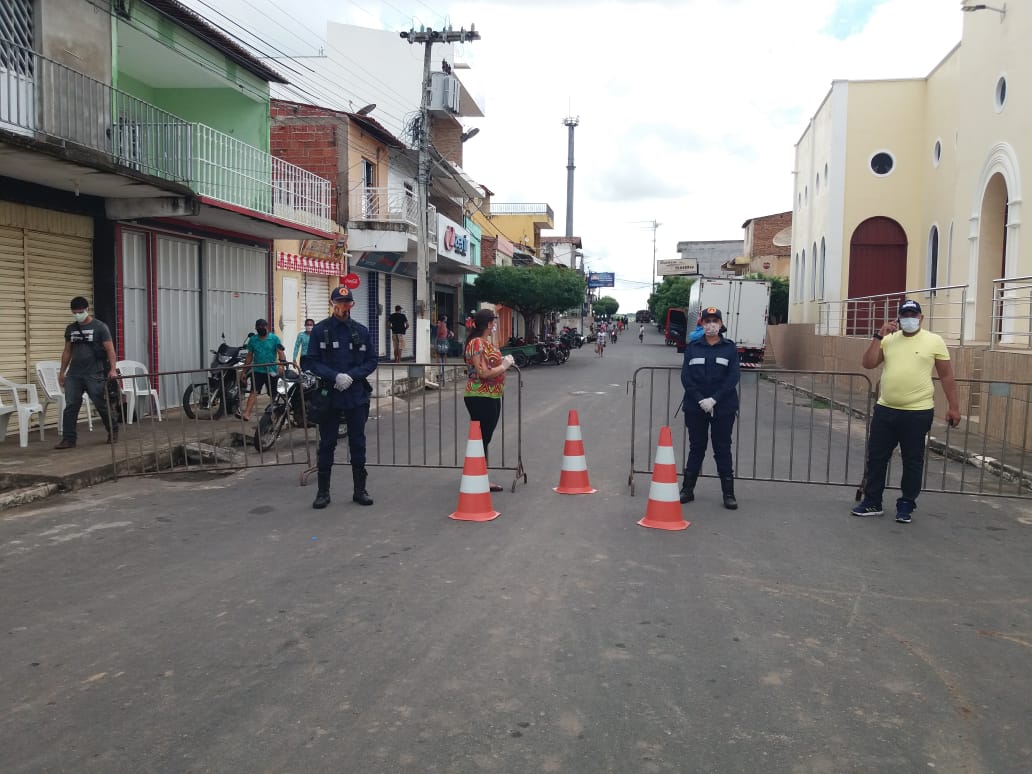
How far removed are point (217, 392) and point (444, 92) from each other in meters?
20.7

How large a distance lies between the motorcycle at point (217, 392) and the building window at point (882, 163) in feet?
69.0

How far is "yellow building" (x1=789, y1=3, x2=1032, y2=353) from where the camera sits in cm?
1684

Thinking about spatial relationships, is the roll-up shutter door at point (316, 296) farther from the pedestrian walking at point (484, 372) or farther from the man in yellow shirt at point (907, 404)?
the man in yellow shirt at point (907, 404)

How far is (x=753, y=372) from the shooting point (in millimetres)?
8828

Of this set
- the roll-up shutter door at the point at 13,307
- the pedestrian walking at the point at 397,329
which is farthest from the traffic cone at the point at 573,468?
the pedestrian walking at the point at 397,329

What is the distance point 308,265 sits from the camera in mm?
21469

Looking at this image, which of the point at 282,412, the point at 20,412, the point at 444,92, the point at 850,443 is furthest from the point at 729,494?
the point at 444,92

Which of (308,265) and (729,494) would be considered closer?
(729,494)

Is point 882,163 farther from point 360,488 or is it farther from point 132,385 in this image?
point 360,488

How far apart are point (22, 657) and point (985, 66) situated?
18.2m

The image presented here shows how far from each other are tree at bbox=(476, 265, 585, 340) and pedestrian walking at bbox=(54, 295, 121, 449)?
26079 mm

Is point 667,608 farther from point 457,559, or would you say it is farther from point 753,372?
point 753,372

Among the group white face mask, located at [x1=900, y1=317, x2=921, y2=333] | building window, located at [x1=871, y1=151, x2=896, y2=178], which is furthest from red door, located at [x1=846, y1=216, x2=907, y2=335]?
white face mask, located at [x1=900, y1=317, x2=921, y2=333]

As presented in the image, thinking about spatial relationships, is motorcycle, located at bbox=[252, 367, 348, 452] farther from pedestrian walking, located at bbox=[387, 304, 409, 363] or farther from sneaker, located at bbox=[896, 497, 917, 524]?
pedestrian walking, located at bbox=[387, 304, 409, 363]
